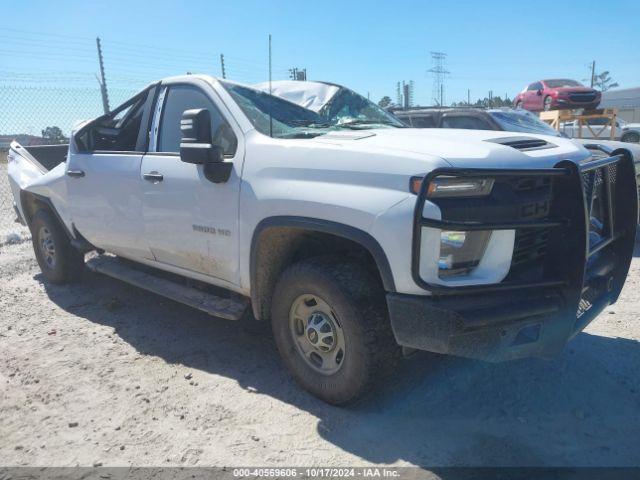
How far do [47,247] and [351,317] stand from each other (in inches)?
171

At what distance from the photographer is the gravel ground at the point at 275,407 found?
2.70 metres

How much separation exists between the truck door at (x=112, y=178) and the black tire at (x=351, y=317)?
5.70 feet

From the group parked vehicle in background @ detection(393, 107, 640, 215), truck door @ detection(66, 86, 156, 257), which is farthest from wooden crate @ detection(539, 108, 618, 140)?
truck door @ detection(66, 86, 156, 257)

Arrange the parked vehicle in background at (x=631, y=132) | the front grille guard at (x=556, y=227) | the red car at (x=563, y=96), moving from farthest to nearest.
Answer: the parked vehicle in background at (x=631, y=132), the red car at (x=563, y=96), the front grille guard at (x=556, y=227)

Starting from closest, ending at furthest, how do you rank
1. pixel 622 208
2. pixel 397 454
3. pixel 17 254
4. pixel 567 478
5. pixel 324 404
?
pixel 567 478 → pixel 397 454 → pixel 324 404 → pixel 622 208 → pixel 17 254

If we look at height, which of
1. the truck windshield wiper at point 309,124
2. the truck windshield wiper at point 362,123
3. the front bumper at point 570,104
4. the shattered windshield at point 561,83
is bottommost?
the truck windshield wiper at point 309,124

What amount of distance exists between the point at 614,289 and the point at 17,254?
711 cm

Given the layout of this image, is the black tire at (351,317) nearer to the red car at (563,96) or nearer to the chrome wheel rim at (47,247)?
the chrome wheel rim at (47,247)

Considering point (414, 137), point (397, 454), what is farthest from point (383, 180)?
point (397, 454)

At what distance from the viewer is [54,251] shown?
5.54 metres

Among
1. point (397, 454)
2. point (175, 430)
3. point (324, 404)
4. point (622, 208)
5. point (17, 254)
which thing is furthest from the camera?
point (17, 254)

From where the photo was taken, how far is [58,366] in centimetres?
380

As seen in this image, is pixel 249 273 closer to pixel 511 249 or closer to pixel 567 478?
pixel 511 249

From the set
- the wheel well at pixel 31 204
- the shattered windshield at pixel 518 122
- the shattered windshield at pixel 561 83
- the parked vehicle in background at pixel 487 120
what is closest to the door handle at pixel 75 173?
the wheel well at pixel 31 204
